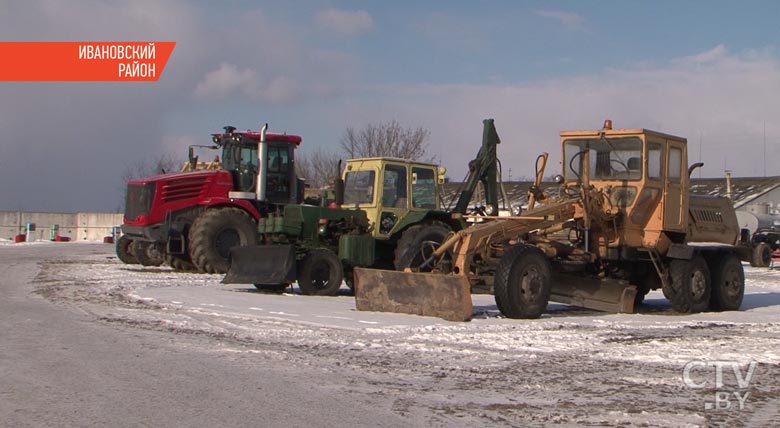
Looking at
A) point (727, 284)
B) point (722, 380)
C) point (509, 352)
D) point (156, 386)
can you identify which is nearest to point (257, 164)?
point (727, 284)

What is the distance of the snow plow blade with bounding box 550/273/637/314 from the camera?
13.2 metres

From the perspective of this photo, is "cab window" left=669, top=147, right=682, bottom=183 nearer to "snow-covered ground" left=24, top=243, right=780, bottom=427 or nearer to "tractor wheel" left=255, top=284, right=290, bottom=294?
"snow-covered ground" left=24, top=243, right=780, bottom=427

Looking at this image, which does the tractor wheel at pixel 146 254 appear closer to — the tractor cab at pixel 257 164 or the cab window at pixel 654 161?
the tractor cab at pixel 257 164

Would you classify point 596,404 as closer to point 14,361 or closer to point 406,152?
point 14,361

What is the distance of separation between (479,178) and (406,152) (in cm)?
2608

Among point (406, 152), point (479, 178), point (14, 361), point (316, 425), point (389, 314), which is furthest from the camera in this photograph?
point (406, 152)

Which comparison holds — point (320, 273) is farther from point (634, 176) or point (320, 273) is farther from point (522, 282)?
point (634, 176)

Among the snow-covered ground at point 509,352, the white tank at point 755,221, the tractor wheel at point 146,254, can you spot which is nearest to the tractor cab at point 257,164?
the tractor wheel at point 146,254

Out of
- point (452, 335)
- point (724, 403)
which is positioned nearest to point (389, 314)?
point (452, 335)

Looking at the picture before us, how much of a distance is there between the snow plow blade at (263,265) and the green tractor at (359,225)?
0.02 meters

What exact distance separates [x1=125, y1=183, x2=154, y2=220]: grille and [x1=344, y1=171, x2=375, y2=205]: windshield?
5.78 metres

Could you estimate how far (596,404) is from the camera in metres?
6.98

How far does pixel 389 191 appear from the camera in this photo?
54.0 ft

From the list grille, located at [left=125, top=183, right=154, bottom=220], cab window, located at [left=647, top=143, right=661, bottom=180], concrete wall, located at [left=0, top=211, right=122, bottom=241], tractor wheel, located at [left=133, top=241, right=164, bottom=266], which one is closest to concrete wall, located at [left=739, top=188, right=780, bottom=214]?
tractor wheel, located at [left=133, top=241, right=164, bottom=266]
